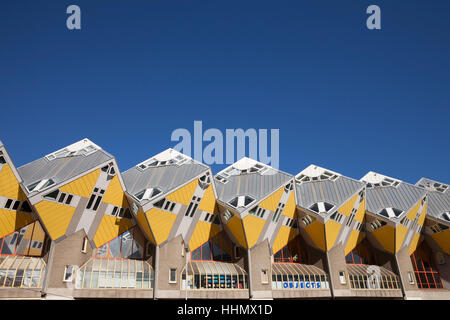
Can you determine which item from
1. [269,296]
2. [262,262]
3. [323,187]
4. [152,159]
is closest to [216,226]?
[262,262]

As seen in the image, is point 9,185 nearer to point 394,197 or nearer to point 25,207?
point 25,207

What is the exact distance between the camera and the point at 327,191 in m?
43.9

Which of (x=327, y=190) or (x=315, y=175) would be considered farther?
(x=315, y=175)

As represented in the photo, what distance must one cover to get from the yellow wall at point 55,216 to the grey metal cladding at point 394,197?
39040mm

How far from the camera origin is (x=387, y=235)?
141ft

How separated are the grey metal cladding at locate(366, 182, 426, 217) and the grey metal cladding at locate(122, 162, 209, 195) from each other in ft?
86.5

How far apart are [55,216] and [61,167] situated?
675 centimetres

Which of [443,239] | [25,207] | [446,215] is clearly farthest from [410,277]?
[25,207]

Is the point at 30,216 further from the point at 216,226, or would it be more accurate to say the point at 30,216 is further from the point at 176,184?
the point at 216,226

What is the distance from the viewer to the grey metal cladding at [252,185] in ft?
128

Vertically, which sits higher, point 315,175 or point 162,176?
point 315,175

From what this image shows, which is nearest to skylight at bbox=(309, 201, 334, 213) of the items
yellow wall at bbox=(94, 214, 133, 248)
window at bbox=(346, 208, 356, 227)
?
window at bbox=(346, 208, 356, 227)

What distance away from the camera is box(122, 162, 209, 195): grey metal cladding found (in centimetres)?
3616
